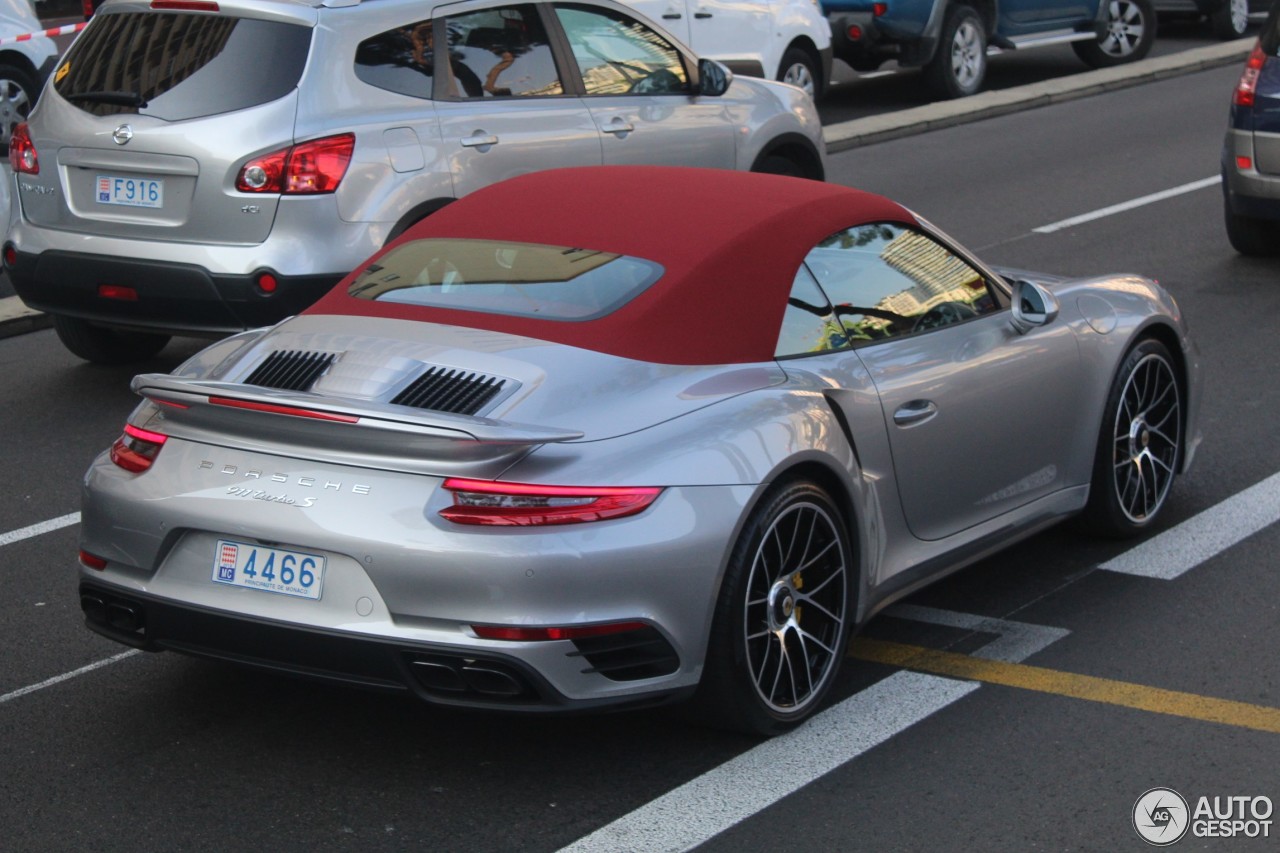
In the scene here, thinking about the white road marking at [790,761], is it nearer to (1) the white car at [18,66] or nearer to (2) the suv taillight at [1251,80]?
→ (2) the suv taillight at [1251,80]

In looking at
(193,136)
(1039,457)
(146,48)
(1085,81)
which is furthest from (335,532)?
(1085,81)

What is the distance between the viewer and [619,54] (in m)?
9.70

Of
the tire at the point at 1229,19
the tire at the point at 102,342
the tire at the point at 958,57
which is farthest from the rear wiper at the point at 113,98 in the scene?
the tire at the point at 1229,19

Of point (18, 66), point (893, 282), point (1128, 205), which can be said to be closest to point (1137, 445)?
point (893, 282)

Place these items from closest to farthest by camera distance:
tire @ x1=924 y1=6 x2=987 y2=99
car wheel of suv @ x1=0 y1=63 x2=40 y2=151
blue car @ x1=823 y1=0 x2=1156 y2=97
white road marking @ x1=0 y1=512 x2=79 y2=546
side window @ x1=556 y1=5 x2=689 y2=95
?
white road marking @ x1=0 y1=512 x2=79 y2=546 < side window @ x1=556 y1=5 x2=689 y2=95 < car wheel of suv @ x1=0 y1=63 x2=40 y2=151 < blue car @ x1=823 y1=0 x2=1156 y2=97 < tire @ x1=924 y1=6 x2=987 y2=99

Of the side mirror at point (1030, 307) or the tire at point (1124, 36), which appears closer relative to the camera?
the side mirror at point (1030, 307)

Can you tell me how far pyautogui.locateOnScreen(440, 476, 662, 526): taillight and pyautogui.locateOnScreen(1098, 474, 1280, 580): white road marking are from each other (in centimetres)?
256

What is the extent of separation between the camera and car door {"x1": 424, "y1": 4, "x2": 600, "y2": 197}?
8688mm

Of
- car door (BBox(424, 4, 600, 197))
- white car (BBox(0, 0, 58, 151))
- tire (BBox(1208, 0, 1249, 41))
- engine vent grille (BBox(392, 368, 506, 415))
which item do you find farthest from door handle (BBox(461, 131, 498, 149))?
tire (BBox(1208, 0, 1249, 41))

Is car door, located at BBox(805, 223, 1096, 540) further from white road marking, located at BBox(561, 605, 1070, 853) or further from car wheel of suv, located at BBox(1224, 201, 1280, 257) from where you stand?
car wheel of suv, located at BBox(1224, 201, 1280, 257)

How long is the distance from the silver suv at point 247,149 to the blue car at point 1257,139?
13.5 feet

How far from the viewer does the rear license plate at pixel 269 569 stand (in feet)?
14.5

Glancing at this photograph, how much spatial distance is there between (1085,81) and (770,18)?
4.12 m

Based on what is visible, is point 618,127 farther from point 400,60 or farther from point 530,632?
point 530,632
